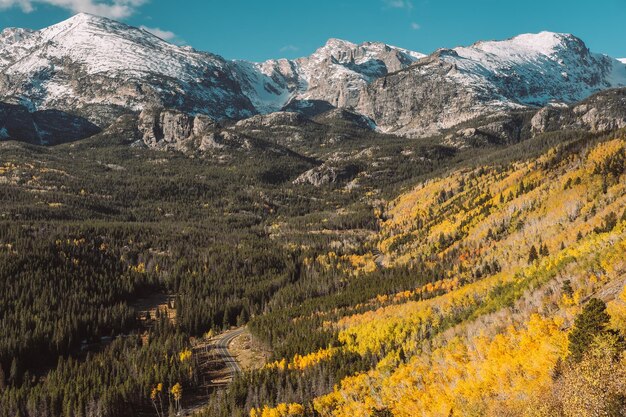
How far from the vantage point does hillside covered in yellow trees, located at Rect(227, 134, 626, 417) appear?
46781 millimetres

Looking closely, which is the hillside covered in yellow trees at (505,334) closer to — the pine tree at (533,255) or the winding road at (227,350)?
the pine tree at (533,255)

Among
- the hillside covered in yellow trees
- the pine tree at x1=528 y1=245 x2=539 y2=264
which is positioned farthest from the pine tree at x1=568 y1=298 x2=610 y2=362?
the pine tree at x1=528 y1=245 x2=539 y2=264

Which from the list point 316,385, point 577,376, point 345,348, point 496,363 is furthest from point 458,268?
point 577,376

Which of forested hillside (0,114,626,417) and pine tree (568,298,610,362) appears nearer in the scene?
pine tree (568,298,610,362)

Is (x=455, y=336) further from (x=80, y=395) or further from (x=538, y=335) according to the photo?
(x=80, y=395)

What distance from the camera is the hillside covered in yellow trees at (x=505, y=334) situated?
46.8 m

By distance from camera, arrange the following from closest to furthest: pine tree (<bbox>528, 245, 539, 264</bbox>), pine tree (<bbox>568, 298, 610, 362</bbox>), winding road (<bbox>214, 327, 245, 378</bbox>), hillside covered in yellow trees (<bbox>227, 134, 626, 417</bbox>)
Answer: pine tree (<bbox>568, 298, 610, 362</bbox>) < hillside covered in yellow trees (<bbox>227, 134, 626, 417</bbox>) < pine tree (<bbox>528, 245, 539, 264</bbox>) < winding road (<bbox>214, 327, 245, 378</bbox>)

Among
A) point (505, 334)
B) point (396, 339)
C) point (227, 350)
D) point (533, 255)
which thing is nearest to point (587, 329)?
point (505, 334)

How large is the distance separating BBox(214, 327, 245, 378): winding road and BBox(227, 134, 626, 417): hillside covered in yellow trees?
1059 centimetres

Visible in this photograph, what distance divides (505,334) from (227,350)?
109 metres

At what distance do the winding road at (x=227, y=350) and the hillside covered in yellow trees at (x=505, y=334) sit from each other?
34.7 feet

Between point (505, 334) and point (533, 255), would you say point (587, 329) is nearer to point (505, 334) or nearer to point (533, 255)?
point (505, 334)

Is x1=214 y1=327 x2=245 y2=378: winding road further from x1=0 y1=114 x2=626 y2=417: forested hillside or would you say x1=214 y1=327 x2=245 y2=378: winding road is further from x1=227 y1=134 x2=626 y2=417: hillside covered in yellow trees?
x1=227 y1=134 x2=626 y2=417: hillside covered in yellow trees

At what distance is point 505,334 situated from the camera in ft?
236
